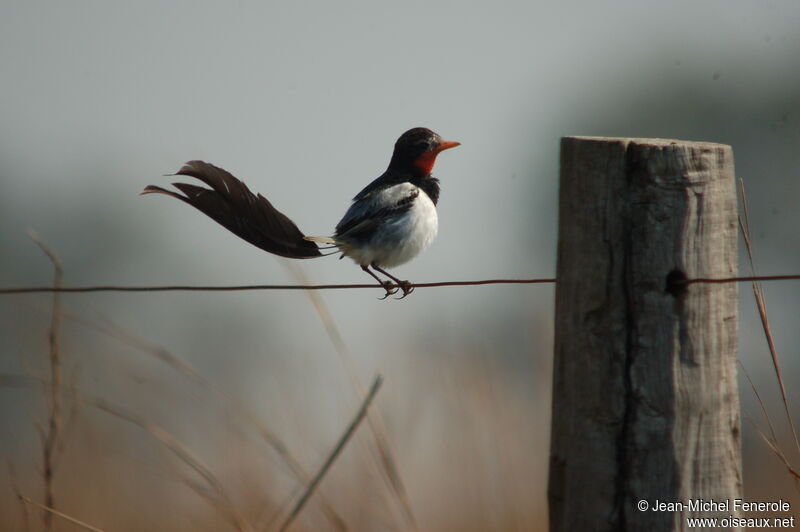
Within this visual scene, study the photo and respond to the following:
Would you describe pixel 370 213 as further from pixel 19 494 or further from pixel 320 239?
pixel 19 494

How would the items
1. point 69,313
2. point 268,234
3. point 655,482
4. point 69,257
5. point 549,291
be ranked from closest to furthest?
point 655,482
point 69,313
point 268,234
point 549,291
point 69,257

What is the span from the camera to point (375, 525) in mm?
4898

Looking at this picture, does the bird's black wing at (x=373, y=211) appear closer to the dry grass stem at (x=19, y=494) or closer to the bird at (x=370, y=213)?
the bird at (x=370, y=213)

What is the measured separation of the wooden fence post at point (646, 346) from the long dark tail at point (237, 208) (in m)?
1.65

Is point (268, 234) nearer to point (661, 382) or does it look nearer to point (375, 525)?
point (375, 525)

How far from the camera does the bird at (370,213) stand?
12.9 feet

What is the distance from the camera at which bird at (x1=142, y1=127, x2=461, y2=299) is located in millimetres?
3941

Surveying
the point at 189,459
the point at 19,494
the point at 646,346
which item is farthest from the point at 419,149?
the point at 646,346

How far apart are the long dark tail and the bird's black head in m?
1.69

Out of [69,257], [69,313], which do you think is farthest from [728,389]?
[69,257]

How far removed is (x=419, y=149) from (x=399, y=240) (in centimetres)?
75

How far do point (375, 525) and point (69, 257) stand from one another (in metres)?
23.0

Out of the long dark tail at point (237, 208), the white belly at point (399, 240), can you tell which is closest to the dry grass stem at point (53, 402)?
the long dark tail at point (237, 208)

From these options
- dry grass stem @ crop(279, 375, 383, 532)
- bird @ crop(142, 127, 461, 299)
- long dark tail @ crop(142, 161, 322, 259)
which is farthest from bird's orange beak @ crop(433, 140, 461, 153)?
dry grass stem @ crop(279, 375, 383, 532)
